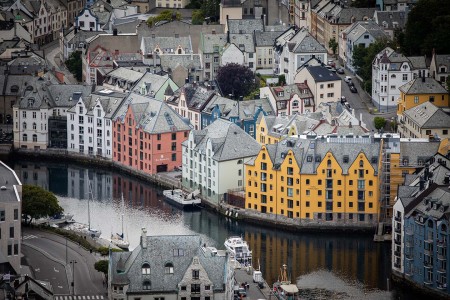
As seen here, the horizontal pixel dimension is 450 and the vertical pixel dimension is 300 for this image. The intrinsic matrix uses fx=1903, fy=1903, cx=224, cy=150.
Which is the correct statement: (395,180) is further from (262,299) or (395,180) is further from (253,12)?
(253,12)

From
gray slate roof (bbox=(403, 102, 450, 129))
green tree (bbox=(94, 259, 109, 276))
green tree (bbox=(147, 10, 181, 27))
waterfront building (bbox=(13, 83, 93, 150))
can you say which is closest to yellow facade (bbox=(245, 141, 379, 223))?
gray slate roof (bbox=(403, 102, 450, 129))

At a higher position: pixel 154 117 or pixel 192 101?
pixel 192 101

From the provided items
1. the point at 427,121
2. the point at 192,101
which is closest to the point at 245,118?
the point at 192,101

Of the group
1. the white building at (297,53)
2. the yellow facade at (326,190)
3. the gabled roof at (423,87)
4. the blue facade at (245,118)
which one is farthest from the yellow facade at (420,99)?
the yellow facade at (326,190)

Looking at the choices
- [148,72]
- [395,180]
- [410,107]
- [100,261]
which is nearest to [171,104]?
[148,72]

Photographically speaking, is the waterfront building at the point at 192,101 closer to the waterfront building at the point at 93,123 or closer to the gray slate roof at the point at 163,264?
the waterfront building at the point at 93,123

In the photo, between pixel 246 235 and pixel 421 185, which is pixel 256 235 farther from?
pixel 421 185
